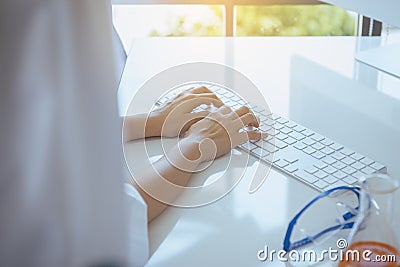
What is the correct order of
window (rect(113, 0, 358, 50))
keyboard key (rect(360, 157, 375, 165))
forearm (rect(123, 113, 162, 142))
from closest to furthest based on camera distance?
keyboard key (rect(360, 157, 375, 165)) → forearm (rect(123, 113, 162, 142)) → window (rect(113, 0, 358, 50))

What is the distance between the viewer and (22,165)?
0.46 m

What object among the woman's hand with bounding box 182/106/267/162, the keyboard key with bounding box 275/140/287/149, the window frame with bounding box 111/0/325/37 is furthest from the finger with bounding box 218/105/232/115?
the window frame with bounding box 111/0/325/37

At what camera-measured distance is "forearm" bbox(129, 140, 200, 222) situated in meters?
0.87

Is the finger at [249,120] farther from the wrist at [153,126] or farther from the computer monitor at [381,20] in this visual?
the computer monitor at [381,20]

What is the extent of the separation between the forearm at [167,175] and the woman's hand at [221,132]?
0.5 inches

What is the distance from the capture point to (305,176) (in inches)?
37.2

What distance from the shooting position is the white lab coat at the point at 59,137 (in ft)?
1.44

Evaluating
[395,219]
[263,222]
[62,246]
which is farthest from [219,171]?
[62,246]

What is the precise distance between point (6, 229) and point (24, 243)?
0.02 m

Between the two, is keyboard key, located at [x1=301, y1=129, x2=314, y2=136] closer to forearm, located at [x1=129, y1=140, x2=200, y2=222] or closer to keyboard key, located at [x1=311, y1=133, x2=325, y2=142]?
keyboard key, located at [x1=311, y1=133, x2=325, y2=142]

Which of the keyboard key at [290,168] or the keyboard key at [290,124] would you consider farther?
the keyboard key at [290,124]

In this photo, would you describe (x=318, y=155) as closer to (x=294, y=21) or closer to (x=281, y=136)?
(x=281, y=136)

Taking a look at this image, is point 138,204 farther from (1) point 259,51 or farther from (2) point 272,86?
(1) point 259,51

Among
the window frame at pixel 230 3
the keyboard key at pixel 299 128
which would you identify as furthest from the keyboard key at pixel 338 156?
the window frame at pixel 230 3
